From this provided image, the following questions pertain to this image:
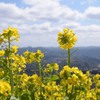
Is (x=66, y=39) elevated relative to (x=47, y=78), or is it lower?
elevated

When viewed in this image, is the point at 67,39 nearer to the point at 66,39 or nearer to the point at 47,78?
the point at 66,39

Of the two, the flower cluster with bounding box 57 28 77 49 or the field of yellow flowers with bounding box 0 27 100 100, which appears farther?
the flower cluster with bounding box 57 28 77 49

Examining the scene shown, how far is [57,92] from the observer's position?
8242mm

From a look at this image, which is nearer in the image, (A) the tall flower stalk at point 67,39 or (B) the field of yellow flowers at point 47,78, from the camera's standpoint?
(B) the field of yellow flowers at point 47,78

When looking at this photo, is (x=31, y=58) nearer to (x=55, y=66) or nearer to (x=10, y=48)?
(x=55, y=66)

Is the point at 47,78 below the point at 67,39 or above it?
below

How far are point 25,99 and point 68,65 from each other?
1.33 metres

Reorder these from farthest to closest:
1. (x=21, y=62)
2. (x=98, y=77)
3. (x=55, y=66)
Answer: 1. (x=98, y=77)
2. (x=55, y=66)
3. (x=21, y=62)

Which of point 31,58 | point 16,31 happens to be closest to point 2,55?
point 16,31

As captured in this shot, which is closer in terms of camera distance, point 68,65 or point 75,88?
point 75,88

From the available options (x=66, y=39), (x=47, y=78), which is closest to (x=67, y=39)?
(x=66, y=39)

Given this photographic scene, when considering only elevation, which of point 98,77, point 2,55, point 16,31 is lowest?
point 98,77

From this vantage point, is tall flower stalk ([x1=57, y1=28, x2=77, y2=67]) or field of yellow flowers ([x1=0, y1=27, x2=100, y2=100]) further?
tall flower stalk ([x1=57, y1=28, x2=77, y2=67])

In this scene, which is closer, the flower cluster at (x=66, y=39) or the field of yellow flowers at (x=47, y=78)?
the field of yellow flowers at (x=47, y=78)
